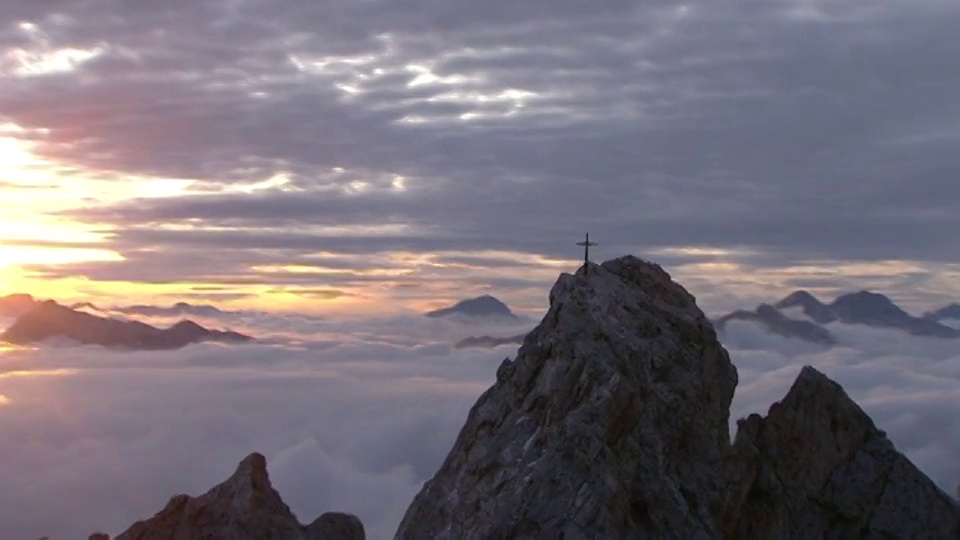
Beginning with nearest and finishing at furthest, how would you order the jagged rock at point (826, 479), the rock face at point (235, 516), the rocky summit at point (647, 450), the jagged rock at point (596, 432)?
the jagged rock at point (596, 432) < the rocky summit at point (647, 450) < the jagged rock at point (826, 479) < the rock face at point (235, 516)

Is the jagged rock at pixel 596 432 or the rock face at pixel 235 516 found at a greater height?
the jagged rock at pixel 596 432

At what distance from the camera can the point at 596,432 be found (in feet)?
144

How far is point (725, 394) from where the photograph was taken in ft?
168

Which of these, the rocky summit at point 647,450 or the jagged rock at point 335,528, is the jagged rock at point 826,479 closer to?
the rocky summit at point 647,450

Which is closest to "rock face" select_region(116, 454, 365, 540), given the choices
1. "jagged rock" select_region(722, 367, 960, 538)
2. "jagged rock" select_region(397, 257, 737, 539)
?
"jagged rock" select_region(397, 257, 737, 539)

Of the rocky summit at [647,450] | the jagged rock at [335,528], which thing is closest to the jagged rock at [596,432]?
the rocky summit at [647,450]

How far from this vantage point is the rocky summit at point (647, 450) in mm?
43688

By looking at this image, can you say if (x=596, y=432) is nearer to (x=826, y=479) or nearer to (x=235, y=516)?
(x=826, y=479)

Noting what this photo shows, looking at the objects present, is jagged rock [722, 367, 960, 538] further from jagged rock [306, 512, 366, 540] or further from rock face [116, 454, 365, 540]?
rock face [116, 454, 365, 540]

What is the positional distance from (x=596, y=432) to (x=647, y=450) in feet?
10.1

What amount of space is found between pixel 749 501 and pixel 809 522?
116 inches

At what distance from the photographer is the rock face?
6097cm

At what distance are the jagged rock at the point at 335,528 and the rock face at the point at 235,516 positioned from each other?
0.17 feet

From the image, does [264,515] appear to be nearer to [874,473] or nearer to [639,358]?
[639,358]
